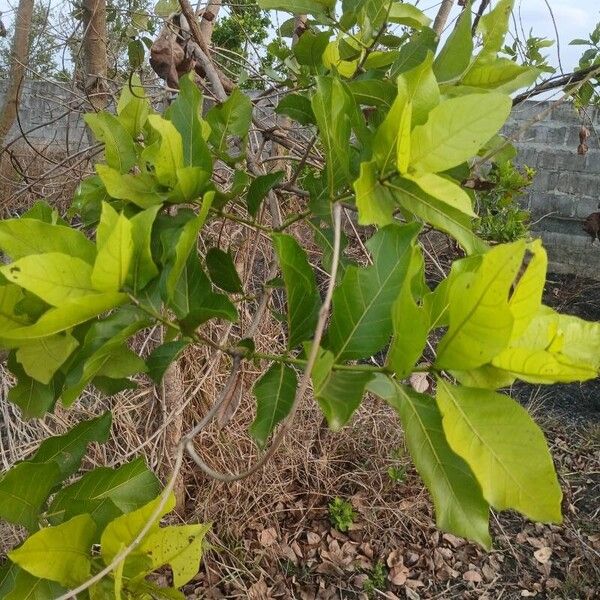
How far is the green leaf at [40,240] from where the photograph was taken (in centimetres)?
51

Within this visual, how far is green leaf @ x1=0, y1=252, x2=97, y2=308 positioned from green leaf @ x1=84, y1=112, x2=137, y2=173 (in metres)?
0.28

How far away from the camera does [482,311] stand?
0.43m

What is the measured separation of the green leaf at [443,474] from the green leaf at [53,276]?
25cm

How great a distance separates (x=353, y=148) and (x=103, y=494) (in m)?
0.45

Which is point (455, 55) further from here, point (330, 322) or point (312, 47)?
point (330, 322)

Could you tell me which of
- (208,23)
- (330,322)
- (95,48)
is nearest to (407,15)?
(330,322)

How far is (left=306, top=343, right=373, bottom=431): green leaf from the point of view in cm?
46

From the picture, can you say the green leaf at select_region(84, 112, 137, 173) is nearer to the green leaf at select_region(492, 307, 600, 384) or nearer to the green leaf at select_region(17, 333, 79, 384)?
the green leaf at select_region(17, 333, 79, 384)

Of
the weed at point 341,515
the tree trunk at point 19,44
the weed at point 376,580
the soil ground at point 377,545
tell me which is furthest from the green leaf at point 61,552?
the tree trunk at point 19,44

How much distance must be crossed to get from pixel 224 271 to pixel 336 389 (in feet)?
0.99

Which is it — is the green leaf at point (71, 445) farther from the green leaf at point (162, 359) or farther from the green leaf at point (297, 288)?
the green leaf at point (297, 288)

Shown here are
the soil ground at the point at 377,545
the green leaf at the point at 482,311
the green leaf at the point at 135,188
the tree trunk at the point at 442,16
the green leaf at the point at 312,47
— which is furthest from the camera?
the soil ground at the point at 377,545

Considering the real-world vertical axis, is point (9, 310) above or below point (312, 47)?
below

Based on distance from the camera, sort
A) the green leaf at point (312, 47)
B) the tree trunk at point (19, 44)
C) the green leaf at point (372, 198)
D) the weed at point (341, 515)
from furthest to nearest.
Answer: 1. the tree trunk at point (19, 44)
2. the weed at point (341, 515)
3. the green leaf at point (312, 47)
4. the green leaf at point (372, 198)
